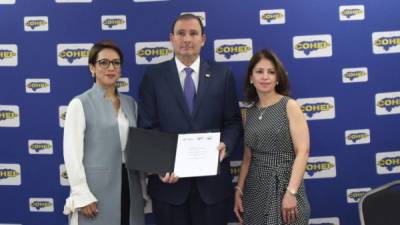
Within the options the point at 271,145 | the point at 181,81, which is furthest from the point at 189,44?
the point at 271,145

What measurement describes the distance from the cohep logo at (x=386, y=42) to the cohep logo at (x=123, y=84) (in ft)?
6.22

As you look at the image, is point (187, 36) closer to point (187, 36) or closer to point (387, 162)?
point (187, 36)

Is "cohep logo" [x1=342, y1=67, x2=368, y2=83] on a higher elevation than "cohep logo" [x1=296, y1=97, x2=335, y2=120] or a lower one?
higher

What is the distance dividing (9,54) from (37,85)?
0.33m

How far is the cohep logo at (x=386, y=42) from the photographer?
3.02 m

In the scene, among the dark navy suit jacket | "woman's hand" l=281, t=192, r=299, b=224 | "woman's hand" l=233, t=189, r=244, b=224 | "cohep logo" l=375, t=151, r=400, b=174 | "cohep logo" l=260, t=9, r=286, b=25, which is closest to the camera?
"woman's hand" l=281, t=192, r=299, b=224

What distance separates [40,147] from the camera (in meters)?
3.10

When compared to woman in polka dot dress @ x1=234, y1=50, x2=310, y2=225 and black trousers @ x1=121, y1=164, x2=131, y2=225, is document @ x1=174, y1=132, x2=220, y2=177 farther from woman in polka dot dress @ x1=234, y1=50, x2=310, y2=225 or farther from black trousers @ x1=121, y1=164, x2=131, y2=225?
black trousers @ x1=121, y1=164, x2=131, y2=225

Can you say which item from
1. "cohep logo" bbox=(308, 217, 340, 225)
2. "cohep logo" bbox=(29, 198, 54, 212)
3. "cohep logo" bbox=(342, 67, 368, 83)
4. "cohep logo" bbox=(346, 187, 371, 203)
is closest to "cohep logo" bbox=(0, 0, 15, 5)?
"cohep logo" bbox=(29, 198, 54, 212)

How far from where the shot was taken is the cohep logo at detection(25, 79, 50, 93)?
3059 mm

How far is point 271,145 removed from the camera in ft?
7.73

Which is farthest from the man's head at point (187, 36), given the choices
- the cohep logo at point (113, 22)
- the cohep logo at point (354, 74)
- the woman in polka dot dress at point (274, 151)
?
the cohep logo at point (354, 74)

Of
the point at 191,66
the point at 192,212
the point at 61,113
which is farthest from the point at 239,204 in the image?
the point at 61,113

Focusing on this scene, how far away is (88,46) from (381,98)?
2.27 meters
